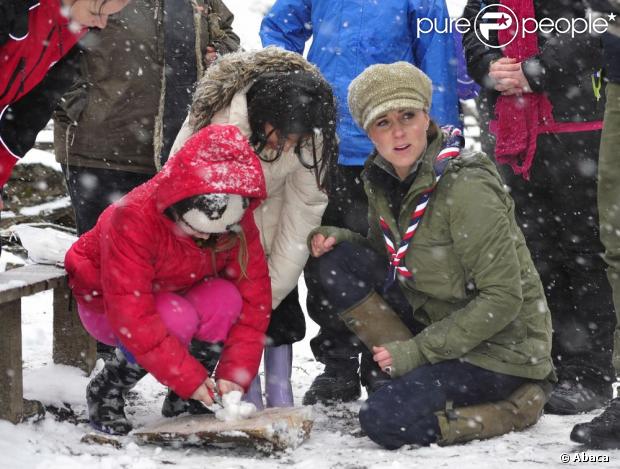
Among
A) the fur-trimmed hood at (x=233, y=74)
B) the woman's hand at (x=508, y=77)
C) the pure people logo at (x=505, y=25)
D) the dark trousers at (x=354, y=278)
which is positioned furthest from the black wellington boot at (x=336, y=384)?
the pure people logo at (x=505, y=25)

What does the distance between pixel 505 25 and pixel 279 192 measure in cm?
122

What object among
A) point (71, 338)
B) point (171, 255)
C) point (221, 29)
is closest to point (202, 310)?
point (171, 255)

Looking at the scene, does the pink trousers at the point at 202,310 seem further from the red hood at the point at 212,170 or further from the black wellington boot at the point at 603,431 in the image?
the black wellington boot at the point at 603,431

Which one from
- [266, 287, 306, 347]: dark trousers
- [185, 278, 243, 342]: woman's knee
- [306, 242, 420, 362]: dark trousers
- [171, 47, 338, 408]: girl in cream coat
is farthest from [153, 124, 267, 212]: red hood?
[266, 287, 306, 347]: dark trousers

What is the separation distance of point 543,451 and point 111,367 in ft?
5.02

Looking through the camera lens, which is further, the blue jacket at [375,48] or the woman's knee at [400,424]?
the blue jacket at [375,48]

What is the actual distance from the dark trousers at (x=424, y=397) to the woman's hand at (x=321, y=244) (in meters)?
0.62

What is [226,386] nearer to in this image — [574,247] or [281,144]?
[281,144]

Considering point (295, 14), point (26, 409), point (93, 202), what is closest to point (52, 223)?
point (93, 202)

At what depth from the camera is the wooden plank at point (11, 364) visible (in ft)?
9.63

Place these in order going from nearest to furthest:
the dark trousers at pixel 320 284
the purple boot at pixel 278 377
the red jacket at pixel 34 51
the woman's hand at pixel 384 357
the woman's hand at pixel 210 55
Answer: the red jacket at pixel 34 51 < the woman's hand at pixel 384 357 < the purple boot at pixel 278 377 < the dark trousers at pixel 320 284 < the woman's hand at pixel 210 55

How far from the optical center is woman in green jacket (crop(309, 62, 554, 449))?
2908 mm

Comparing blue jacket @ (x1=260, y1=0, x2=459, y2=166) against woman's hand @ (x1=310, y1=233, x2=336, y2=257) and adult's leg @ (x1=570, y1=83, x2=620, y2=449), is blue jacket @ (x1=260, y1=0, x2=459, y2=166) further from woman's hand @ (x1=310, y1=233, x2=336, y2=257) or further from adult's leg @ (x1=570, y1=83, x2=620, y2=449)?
adult's leg @ (x1=570, y1=83, x2=620, y2=449)

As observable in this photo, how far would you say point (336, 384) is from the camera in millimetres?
3664
